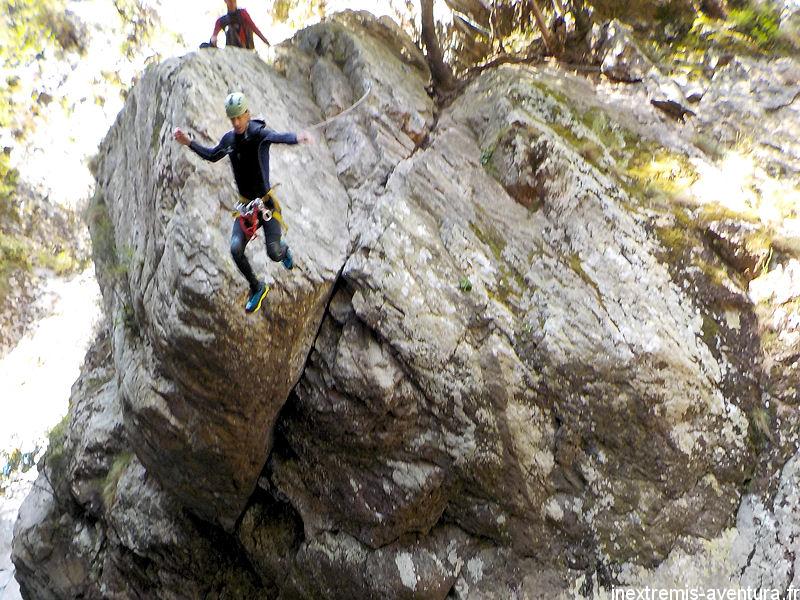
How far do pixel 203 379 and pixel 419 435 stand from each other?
2741mm

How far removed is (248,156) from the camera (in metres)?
4.81

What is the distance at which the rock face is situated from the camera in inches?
243

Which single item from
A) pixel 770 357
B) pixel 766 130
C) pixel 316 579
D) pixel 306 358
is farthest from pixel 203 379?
pixel 766 130

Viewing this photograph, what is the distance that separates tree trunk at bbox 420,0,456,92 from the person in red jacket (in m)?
3.26

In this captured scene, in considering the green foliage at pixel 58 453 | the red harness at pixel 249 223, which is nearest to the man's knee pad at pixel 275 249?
the red harness at pixel 249 223

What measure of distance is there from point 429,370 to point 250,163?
3.18 meters

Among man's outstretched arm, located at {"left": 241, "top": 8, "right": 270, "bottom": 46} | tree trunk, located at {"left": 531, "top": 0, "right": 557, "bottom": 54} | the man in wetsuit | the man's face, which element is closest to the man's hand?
the man in wetsuit

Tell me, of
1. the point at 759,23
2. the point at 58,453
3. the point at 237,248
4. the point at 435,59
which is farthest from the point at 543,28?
the point at 58,453

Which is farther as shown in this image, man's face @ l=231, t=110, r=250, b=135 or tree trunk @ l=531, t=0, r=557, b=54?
tree trunk @ l=531, t=0, r=557, b=54

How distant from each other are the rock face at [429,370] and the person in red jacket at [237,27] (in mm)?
1194

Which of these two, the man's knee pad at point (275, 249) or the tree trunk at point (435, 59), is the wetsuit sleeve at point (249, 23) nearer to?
A: the tree trunk at point (435, 59)

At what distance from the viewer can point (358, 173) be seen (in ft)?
24.8

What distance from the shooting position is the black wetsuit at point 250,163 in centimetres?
471

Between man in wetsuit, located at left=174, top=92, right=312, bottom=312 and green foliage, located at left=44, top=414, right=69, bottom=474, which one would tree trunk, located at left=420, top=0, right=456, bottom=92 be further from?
Answer: green foliage, located at left=44, top=414, right=69, bottom=474
